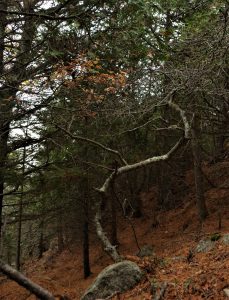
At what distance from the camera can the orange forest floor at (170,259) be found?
673cm

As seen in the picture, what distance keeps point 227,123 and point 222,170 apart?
8039 millimetres

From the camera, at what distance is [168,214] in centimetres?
1944

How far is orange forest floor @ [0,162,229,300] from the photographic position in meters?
6.73

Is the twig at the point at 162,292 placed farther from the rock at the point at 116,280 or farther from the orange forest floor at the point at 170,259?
the rock at the point at 116,280

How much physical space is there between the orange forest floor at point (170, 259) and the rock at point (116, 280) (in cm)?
22

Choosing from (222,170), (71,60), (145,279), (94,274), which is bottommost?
→ (94,274)

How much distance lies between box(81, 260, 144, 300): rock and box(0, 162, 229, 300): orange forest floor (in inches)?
8.9

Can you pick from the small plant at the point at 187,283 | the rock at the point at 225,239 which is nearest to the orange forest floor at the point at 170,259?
the small plant at the point at 187,283

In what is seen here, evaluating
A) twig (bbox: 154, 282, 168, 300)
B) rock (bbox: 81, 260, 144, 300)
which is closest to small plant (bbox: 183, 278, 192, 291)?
Answer: twig (bbox: 154, 282, 168, 300)

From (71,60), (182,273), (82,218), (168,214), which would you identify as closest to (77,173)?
(71,60)

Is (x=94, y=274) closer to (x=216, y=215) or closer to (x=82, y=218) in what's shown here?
(x=82, y=218)

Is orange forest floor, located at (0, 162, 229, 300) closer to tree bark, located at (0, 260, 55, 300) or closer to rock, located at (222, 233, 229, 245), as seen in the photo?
rock, located at (222, 233, 229, 245)

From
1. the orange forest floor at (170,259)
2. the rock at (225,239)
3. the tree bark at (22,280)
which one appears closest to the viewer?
the tree bark at (22,280)

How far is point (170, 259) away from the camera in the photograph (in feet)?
31.8
